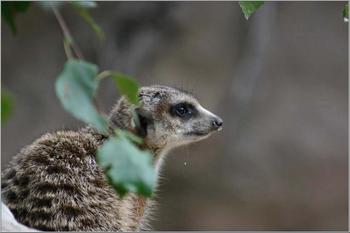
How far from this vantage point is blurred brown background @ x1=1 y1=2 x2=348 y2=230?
7.91 m

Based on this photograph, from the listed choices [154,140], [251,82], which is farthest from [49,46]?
[154,140]

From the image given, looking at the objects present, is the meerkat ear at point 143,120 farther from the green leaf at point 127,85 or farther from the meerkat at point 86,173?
the green leaf at point 127,85

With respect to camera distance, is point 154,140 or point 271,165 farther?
point 271,165

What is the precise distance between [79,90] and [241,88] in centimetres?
621

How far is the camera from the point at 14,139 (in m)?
7.62

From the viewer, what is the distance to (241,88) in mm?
7961

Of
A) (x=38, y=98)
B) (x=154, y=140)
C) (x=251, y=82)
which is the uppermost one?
(x=251, y=82)

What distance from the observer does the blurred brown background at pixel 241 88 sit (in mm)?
7906

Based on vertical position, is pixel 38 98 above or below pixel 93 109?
above

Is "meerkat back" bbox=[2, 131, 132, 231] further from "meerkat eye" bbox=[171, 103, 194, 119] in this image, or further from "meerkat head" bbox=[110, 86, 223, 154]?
"meerkat eye" bbox=[171, 103, 194, 119]

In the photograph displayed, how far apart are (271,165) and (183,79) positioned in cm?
117

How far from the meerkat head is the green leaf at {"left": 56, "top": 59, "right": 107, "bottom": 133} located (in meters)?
1.79

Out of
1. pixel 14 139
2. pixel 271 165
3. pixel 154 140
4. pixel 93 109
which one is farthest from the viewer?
pixel 271 165

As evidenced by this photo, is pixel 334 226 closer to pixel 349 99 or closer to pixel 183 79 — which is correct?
pixel 349 99
